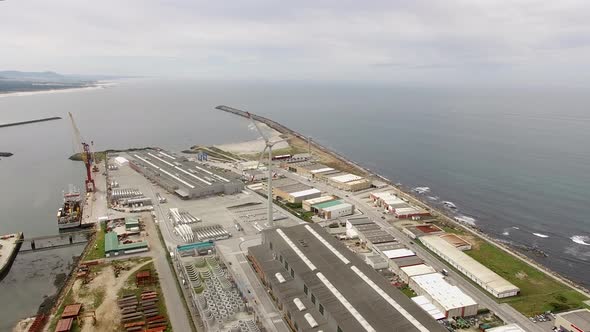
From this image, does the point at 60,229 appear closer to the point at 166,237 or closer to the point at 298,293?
the point at 166,237

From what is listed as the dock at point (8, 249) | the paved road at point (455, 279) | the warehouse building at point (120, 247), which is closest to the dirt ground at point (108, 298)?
the warehouse building at point (120, 247)

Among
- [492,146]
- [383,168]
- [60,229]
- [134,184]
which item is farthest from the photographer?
[492,146]

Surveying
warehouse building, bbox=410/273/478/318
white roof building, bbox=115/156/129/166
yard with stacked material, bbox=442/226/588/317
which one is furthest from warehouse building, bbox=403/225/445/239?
white roof building, bbox=115/156/129/166

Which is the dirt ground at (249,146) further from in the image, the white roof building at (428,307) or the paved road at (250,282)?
the white roof building at (428,307)

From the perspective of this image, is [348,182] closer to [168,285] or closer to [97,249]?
[168,285]

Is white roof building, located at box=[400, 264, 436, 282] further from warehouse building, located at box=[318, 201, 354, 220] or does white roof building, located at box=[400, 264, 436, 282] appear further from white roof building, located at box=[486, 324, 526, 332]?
warehouse building, located at box=[318, 201, 354, 220]

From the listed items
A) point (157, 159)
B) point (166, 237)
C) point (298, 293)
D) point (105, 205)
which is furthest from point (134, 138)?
point (298, 293)
